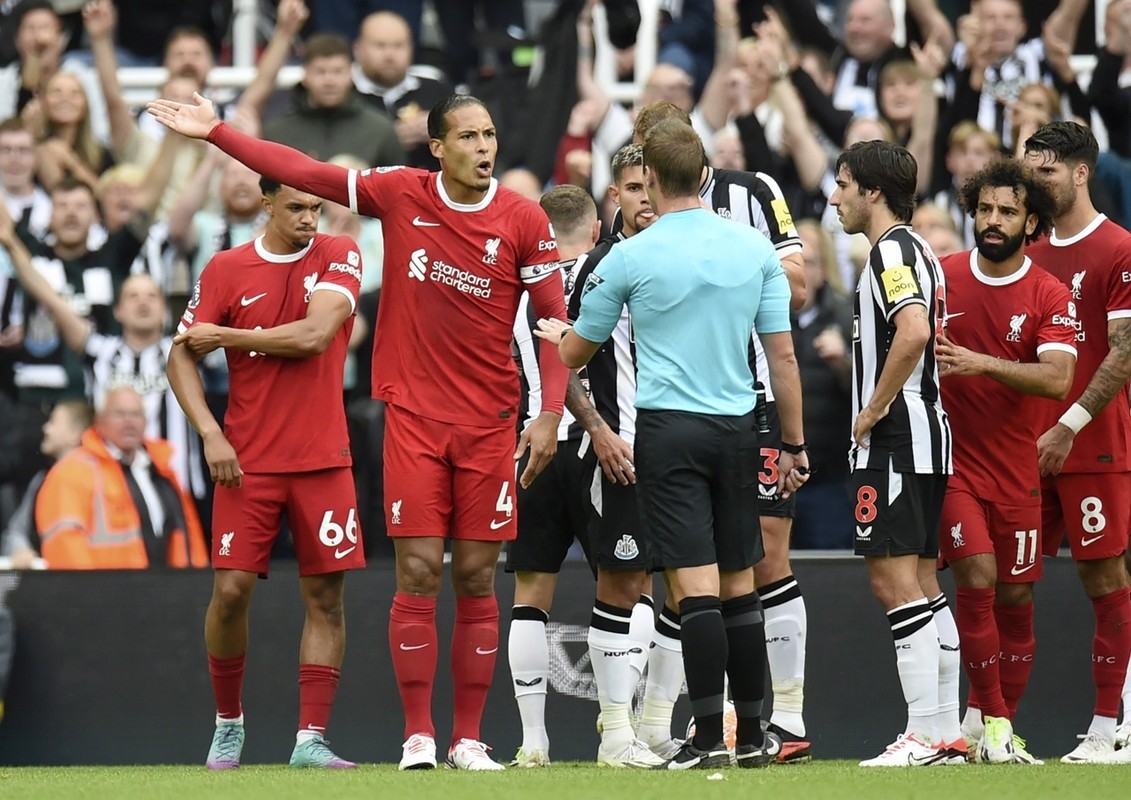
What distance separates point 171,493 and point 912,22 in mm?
5755

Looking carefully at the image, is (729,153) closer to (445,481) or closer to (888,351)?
(888,351)

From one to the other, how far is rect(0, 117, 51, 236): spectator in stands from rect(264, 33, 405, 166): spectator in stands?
154 centimetres

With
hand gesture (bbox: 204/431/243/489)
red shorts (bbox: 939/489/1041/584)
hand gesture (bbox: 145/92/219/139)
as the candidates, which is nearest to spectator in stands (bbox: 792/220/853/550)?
red shorts (bbox: 939/489/1041/584)

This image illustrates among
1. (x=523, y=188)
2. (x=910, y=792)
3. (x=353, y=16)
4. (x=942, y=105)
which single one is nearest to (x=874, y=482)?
(x=910, y=792)

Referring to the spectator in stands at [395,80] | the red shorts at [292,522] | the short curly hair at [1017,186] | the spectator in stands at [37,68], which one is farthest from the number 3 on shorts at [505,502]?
the spectator in stands at [37,68]

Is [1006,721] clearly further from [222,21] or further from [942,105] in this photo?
[222,21]

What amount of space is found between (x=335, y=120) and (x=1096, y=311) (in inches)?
208

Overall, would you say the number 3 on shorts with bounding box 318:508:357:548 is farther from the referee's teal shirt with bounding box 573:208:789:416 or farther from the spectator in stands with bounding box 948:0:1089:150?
the spectator in stands with bounding box 948:0:1089:150

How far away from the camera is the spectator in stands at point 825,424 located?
35.3 ft

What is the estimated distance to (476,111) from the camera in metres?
7.56

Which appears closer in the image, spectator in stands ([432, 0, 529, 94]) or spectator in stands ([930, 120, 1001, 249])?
spectator in stands ([930, 120, 1001, 249])

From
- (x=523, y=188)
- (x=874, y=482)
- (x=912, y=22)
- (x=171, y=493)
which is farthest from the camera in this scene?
(x=912, y=22)

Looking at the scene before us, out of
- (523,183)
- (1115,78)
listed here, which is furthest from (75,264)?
(1115,78)

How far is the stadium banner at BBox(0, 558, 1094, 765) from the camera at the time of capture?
9.30 m
